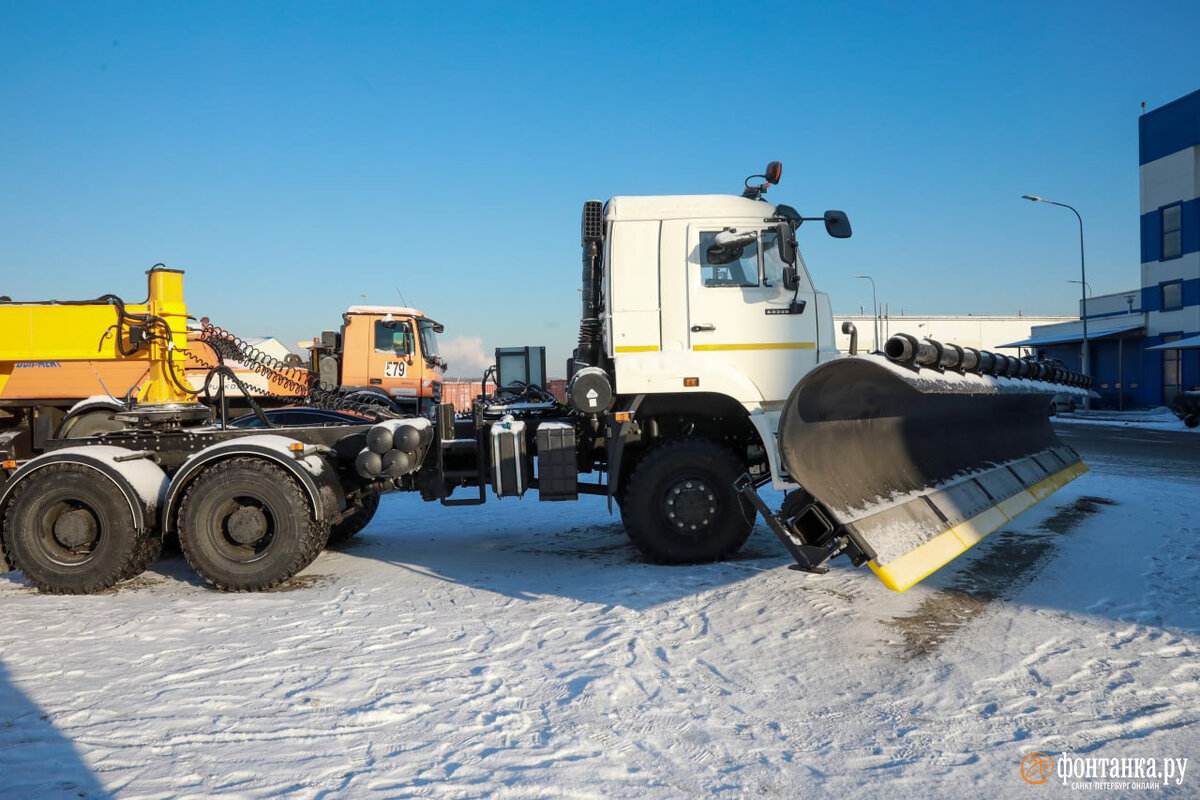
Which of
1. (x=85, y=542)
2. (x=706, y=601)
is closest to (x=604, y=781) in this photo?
(x=706, y=601)

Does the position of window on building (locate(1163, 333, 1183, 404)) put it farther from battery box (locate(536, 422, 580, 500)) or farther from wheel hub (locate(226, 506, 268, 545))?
wheel hub (locate(226, 506, 268, 545))

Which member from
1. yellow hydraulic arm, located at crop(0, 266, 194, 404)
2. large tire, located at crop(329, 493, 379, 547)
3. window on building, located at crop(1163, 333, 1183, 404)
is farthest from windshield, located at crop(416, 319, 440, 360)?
window on building, located at crop(1163, 333, 1183, 404)

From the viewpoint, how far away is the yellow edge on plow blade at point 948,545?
4371mm

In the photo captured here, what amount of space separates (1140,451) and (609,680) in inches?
609

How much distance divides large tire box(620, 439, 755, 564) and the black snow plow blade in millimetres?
1274

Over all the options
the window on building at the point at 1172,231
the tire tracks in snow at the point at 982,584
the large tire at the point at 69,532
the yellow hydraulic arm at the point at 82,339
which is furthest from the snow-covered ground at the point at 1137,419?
the large tire at the point at 69,532

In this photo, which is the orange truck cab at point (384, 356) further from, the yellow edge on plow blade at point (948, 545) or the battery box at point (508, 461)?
the yellow edge on plow blade at point (948, 545)

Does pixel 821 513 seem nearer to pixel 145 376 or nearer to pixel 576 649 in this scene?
pixel 576 649

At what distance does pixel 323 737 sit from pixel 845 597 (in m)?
3.54

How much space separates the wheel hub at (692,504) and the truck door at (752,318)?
0.92 metres

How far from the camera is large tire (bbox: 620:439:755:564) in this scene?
646 centimetres

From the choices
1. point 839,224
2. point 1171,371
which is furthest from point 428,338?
point 1171,371

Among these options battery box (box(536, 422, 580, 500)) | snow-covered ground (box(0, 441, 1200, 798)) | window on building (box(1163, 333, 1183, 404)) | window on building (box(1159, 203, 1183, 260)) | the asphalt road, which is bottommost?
snow-covered ground (box(0, 441, 1200, 798))

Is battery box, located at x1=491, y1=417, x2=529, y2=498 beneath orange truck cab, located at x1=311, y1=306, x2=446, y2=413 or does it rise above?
beneath
